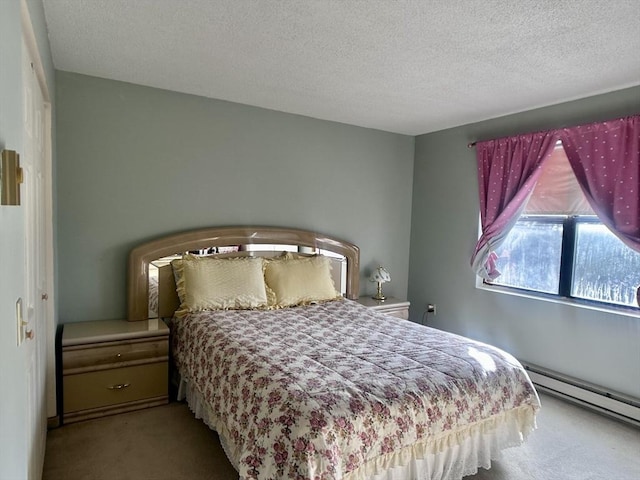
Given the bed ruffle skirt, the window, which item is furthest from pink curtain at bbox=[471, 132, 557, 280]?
the bed ruffle skirt

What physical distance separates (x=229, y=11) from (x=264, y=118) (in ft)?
5.55

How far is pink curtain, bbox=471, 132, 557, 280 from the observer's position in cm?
336

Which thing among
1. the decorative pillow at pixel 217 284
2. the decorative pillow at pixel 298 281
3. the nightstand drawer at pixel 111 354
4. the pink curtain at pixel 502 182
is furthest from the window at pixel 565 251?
the nightstand drawer at pixel 111 354

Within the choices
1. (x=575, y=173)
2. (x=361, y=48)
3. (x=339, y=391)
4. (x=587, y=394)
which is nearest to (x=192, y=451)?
(x=339, y=391)

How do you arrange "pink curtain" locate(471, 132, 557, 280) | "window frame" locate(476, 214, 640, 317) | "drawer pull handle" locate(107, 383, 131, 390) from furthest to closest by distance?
"pink curtain" locate(471, 132, 557, 280)
"window frame" locate(476, 214, 640, 317)
"drawer pull handle" locate(107, 383, 131, 390)

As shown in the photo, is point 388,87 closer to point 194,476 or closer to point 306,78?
point 306,78

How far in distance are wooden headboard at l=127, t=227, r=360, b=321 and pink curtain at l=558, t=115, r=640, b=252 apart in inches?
82.2

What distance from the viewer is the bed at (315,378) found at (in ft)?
5.57

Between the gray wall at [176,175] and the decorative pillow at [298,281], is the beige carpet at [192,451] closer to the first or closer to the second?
the gray wall at [176,175]

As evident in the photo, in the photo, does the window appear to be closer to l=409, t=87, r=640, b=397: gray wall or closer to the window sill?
the window sill

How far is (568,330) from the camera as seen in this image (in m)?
3.24

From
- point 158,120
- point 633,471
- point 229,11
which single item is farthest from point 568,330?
point 158,120

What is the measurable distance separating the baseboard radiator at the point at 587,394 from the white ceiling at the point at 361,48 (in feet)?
7.23

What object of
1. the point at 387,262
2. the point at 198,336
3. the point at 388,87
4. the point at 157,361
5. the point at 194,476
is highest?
the point at 388,87
